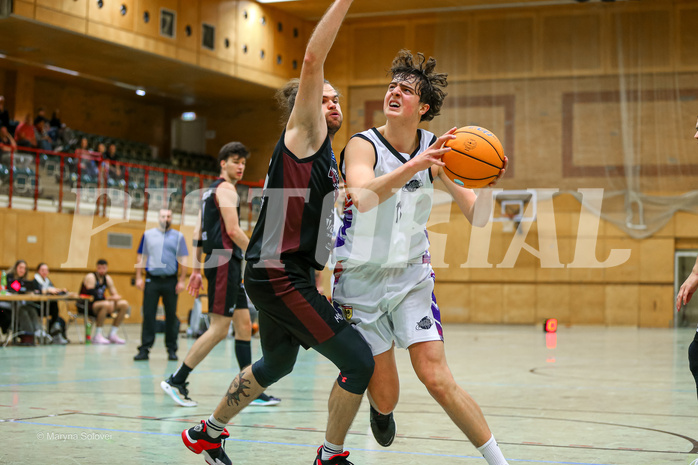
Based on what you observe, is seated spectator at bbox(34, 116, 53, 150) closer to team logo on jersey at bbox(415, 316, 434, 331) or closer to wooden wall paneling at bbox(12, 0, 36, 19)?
wooden wall paneling at bbox(12, 0, 36, 19)

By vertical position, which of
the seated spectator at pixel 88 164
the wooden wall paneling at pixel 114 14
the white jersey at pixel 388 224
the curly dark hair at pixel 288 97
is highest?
the wooden wall paneling at pixel 114 14

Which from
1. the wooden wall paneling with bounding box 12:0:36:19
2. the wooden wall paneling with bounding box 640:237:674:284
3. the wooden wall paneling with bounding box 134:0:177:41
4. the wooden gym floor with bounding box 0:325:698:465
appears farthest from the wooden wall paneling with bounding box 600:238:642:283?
the wooden wall paneling with bounding box 12:0:36:19

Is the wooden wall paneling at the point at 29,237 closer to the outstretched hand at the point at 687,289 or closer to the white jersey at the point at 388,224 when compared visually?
the white jersey at the point at 388,224

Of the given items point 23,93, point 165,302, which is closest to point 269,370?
point 165,302

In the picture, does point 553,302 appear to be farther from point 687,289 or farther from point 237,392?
point 237,392

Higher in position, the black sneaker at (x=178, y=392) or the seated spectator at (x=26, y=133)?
the seated spectator at (x=26, y=133)

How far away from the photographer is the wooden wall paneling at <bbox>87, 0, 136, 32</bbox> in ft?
66.5

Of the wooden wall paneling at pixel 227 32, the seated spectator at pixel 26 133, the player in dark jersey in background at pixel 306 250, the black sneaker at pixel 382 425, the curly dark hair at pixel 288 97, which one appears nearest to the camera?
the player in dark jersey in background at pixel 306 250

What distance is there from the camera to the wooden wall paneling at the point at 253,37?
24.3m

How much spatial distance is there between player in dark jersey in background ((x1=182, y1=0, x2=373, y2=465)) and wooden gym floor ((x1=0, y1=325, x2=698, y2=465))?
833 mm

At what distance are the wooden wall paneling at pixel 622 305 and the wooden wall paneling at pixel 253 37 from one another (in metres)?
13.0

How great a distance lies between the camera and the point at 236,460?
4.13 m

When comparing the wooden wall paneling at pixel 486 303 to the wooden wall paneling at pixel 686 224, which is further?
the wooden wall paneling at pixel 486 303

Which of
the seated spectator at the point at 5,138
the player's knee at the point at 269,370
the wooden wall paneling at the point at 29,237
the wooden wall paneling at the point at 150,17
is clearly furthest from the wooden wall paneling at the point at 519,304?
the player's knee at the point at 269,370
